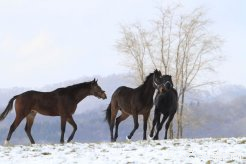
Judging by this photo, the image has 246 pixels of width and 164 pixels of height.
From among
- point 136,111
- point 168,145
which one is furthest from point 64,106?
point 168,145

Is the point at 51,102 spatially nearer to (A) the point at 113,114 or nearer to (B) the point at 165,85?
(A) the point at 113,114

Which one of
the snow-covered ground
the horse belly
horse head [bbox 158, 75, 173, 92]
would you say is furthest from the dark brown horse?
the snow-covered ground

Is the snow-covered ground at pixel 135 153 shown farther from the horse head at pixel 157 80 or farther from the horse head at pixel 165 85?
the horse head at pixel 157 80

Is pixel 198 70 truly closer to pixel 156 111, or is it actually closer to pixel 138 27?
pixel 138 27

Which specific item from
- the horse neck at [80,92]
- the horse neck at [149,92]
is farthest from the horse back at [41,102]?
the horse neck at [149,92]

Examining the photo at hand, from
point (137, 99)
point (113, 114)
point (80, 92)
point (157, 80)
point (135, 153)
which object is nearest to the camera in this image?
point (135, 153)

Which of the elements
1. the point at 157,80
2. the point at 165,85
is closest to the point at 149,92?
the point at 157,80

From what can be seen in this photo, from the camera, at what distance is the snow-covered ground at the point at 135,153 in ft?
44.7

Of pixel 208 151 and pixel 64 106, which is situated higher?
pixel 64 106

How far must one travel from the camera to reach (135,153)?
14.3m

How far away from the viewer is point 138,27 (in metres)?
35.8

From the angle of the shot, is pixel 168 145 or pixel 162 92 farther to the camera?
pixel 162 92

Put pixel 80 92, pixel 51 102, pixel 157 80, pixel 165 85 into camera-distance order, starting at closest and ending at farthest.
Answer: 1. pixel 165 85
2. pixel 157 80
3. pixel 51 102
4. pixel 80 92

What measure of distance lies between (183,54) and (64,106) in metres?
17.2
